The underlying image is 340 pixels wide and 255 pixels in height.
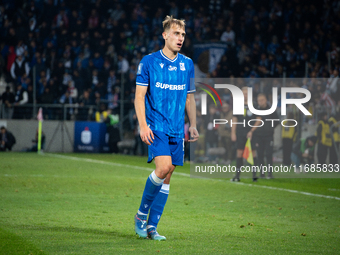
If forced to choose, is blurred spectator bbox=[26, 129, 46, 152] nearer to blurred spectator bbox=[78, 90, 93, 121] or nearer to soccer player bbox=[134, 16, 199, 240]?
blurred spectator bbox=[78, 90, 93, 121]

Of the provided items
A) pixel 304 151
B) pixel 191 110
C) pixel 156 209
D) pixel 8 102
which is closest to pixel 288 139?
pixel 304 151

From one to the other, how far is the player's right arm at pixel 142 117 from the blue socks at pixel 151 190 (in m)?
0.41

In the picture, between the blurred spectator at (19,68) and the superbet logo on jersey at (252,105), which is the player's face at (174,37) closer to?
the superbet logo on jersey at (252,105)

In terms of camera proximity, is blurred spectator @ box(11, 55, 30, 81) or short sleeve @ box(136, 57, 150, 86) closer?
short sleeve @ box(136, 57, 150, 86)

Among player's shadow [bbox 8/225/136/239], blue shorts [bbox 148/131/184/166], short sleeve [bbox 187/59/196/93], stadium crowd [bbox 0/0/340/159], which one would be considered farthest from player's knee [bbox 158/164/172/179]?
stadium crowd [bbox 0/0/340/159]

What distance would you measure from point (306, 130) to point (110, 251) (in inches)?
467

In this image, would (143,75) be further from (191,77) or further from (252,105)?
(252,105)

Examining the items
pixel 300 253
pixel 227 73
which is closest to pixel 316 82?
pixel 227 73

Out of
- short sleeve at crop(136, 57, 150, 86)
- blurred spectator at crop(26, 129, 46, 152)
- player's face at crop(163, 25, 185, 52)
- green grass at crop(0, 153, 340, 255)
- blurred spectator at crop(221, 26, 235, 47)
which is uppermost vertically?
blurred spectator at crop(221, 26, 235, 47)

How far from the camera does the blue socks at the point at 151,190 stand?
5633 millimetres

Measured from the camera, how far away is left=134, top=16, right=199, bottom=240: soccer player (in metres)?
5.55

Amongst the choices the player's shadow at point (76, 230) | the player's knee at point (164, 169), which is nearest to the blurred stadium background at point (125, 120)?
the player's shadow at point (76, 230)

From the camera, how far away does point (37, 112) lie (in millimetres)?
23359

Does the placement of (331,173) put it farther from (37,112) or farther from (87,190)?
(37,112)
